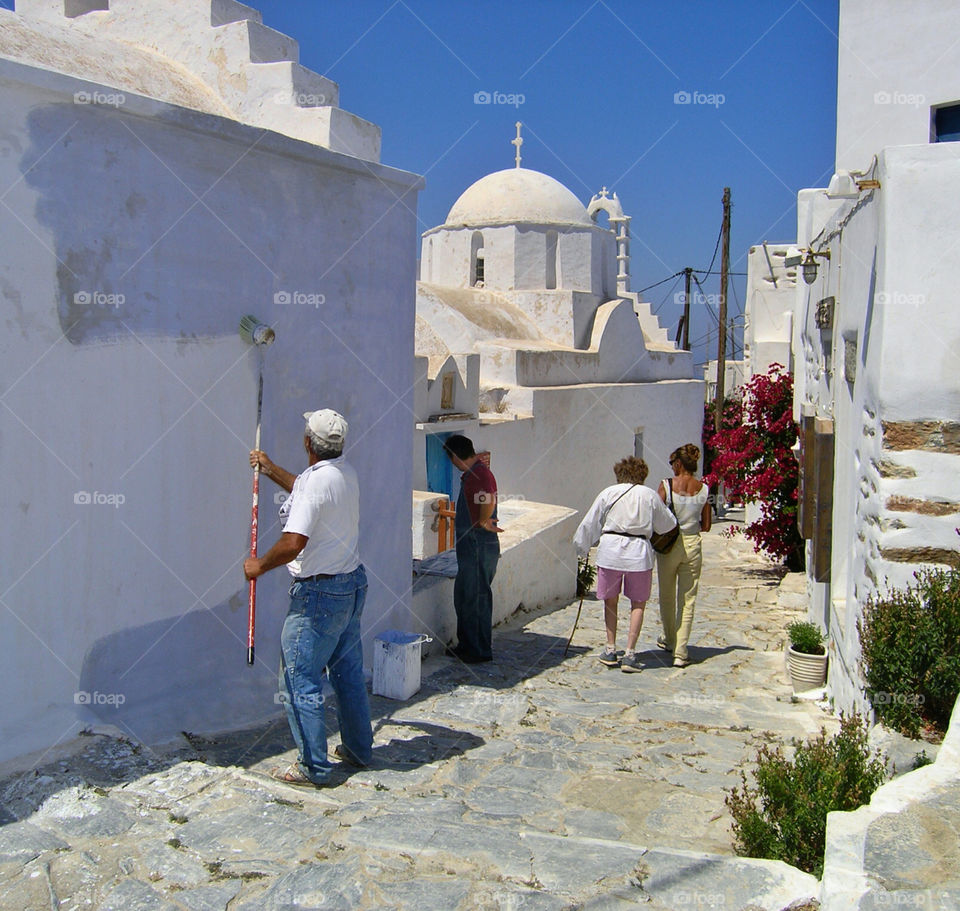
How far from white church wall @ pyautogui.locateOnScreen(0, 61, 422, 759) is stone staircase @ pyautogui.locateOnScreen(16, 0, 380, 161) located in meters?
0.34

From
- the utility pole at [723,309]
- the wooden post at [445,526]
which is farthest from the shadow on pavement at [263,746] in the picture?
the utility pole at [723,309]

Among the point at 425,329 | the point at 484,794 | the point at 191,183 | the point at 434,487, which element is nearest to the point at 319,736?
the point at 484,794

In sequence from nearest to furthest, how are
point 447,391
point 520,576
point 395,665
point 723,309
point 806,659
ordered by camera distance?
point 395,665, point 806,659, point 520,576, point 447,391, point 723,309

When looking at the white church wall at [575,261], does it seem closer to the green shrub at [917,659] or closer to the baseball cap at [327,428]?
the baseball cap at [327,428]

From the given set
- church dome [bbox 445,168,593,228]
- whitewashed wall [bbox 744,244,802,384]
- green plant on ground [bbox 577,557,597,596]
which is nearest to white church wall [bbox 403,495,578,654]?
green plant on ground [bbox 577,557,597,596]

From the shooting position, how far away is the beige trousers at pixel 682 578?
23.3 ft

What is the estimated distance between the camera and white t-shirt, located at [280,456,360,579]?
407cm

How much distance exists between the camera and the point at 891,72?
9.44 metres

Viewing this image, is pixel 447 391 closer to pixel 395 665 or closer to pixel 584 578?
pixel 584 578

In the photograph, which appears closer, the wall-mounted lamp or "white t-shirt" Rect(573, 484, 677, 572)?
"white t-shirt" Rect(573, 484, 677, 572)

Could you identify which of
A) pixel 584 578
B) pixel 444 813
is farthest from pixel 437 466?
pixel 444 813

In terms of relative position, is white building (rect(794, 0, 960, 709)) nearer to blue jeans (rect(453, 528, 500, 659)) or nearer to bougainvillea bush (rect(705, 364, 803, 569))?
blue jeans (rect(453, 528, 500, 659))

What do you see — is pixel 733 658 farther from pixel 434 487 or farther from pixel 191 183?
pixel 434 487

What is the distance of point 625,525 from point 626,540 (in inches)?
4.3
